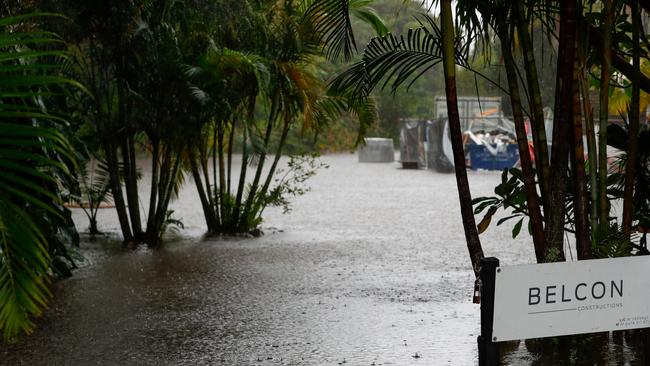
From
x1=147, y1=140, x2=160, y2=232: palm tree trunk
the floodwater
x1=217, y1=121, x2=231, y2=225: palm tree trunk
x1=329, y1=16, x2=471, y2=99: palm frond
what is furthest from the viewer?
x1=217, y1=121, x2=231, y2=225: palm tree trunk

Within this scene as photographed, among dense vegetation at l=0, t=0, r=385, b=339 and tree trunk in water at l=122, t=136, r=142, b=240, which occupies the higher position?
dense vegetation at l=0, t=0, r=385, b=339

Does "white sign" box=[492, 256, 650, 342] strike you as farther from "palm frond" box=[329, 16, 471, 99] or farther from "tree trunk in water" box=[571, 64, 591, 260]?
"palm frond" box=[329, 16, 471, 99]

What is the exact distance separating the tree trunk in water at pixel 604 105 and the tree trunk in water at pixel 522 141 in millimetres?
395

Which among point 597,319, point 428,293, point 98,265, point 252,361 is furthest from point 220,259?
point 597,319

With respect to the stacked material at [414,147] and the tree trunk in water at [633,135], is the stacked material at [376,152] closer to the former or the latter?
the stacked material at [414,147]

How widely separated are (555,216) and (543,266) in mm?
1732

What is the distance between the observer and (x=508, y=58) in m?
5.45

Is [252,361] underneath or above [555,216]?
underneath

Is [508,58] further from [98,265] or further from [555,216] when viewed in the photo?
[98,265]

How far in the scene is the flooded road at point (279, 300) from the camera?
623cm

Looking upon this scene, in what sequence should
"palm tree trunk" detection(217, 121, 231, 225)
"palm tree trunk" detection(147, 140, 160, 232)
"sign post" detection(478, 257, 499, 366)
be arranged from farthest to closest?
"palm tree trunk" detection(217, 121, 231, 225)
"palm tree trunk" detection(147, 140, 160, 232)
"sign post" detection(478, 257, 499, 366)

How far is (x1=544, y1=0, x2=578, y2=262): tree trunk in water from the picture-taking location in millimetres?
5020

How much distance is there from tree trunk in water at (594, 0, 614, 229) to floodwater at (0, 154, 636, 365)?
3.55 feet

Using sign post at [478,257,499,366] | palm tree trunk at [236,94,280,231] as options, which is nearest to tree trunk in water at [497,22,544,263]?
sign post at [478,257,499,366]
